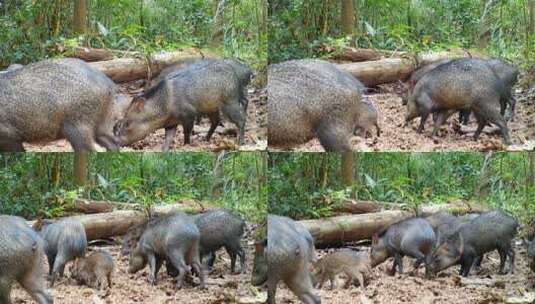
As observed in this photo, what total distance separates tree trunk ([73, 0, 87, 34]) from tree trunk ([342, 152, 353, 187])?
1.94m

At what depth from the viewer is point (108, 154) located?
21.9 feet

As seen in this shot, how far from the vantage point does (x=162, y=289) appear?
22.2ft

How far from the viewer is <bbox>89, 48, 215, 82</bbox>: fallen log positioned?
6.75m

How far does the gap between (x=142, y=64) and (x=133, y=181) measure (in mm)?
790

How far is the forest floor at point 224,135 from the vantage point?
6766mm

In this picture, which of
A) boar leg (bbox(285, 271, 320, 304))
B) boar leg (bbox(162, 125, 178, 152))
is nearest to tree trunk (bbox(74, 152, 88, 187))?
boar leg (bbox(162, 125, 178, 152))

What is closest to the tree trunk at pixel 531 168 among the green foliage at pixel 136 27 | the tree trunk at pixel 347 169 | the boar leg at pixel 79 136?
the tree trunk at pixel 347 169

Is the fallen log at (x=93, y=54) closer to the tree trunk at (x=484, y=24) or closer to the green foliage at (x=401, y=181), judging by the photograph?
the green foliage at (x=401, y=181)

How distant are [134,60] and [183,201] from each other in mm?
1007

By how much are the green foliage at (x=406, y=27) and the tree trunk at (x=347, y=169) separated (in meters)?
0.72

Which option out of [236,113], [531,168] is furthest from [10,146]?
[531,168]

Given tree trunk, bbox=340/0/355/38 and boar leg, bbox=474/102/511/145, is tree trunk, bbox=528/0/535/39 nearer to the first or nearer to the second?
boar leg, bbox=474/102/511/145

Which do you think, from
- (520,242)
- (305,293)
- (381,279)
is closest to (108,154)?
(305,293)

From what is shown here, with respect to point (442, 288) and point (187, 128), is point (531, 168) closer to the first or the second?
point (442, 288)
